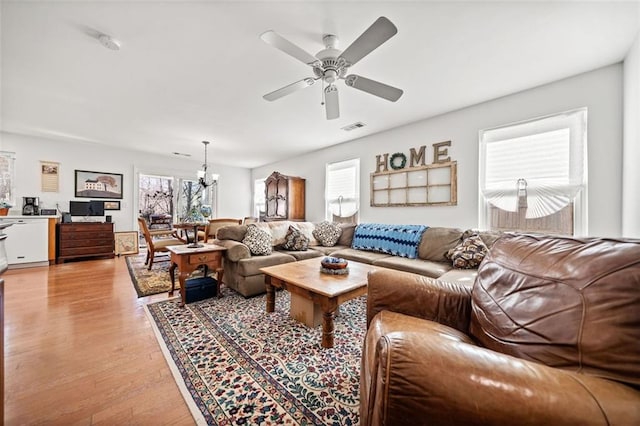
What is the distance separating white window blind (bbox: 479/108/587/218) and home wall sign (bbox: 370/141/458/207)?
1.37 feet

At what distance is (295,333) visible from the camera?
2043mm

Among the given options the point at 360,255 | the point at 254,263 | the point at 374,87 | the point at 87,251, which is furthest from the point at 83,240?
the point at 374,87

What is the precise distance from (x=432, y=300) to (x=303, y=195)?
4622 millimetres

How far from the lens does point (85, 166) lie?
5.15m

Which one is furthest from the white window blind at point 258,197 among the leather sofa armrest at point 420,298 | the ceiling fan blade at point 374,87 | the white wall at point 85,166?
the leather sofa armrest at point 420,298

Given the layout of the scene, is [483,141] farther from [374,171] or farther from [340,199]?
[340,199]

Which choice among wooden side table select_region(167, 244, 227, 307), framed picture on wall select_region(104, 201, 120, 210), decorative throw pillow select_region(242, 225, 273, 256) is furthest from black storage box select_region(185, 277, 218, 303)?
framed picture on wall select_region(104, 201, 120, 210)

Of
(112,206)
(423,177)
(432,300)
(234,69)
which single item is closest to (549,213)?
(423,177)

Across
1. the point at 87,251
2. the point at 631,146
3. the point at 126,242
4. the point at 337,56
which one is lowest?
the point at 87,251

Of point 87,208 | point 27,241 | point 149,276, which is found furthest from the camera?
point 87,208

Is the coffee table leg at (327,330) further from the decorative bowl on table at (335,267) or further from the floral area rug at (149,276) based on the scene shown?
the floral area rug at (149,276)

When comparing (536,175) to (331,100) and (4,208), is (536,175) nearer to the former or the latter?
(331,100)

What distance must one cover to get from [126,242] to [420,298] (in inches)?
253

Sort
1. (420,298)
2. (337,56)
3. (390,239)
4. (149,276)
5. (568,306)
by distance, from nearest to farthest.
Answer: (568,306)
(420,298)
(337,56)
(390,239)
(149,276)
